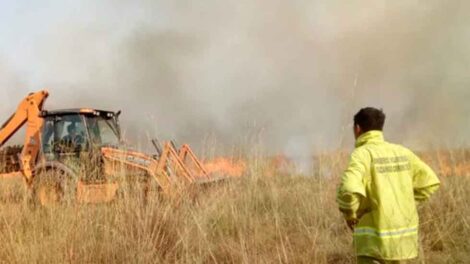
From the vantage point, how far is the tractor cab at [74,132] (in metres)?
12.1

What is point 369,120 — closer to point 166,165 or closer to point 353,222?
point 353,222

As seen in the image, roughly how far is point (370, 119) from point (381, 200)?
585mm

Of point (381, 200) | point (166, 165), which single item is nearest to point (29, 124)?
point (166, 165)

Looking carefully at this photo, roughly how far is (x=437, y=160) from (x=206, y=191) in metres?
3.70

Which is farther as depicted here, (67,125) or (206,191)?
(67,125)

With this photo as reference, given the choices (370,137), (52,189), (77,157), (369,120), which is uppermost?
(77,157)

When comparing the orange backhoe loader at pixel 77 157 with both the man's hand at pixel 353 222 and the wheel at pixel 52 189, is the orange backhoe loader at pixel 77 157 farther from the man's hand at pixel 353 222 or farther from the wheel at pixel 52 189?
the man's hand at pixel 353 222

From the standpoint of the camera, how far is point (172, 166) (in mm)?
10758

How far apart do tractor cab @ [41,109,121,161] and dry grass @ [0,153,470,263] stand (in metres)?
5.16

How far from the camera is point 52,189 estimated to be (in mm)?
8625

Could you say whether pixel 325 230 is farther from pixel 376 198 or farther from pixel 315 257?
A: pixel 376 198

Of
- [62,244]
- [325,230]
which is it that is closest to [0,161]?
[62,244]

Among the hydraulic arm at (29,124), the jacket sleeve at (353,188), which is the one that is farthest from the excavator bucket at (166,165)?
the jacket sleeve at (353,188)

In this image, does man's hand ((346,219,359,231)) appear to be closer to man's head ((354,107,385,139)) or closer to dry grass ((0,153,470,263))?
man's head ((354,107,385,139))
